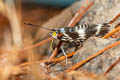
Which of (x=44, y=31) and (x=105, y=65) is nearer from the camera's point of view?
(x=105, y=65)

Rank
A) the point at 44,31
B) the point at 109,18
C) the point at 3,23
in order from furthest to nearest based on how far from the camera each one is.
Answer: the point at 3,23 → the point at 44,31 → the point at 109,18

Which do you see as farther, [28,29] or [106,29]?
[28,29]

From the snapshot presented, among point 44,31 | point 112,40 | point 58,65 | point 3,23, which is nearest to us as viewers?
point 112,40

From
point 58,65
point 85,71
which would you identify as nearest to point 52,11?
point 58,65

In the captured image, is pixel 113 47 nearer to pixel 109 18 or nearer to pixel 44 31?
pixel 109 18

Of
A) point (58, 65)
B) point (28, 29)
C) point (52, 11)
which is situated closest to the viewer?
point (58, 65)

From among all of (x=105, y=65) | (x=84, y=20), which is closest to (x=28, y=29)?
(x=84, y=20)

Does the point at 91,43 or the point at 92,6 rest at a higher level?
the point at 92,6

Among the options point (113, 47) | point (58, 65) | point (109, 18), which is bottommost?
point (58, 65)

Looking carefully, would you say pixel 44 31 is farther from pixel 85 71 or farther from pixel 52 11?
pixel 52 11
